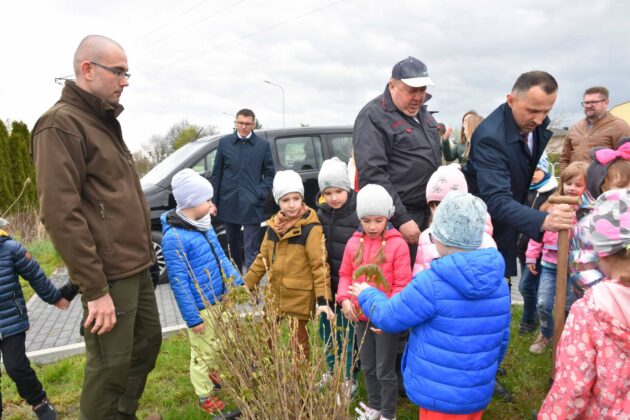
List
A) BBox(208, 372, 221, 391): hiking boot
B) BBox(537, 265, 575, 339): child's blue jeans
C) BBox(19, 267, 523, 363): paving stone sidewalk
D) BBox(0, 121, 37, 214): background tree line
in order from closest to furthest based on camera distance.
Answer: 1. BBox(208, 372, 221, 391): hiking boot
2. BBox(537, 265, 575, 339): child's blue jeans
3. BBox(19, 267, 523, 363): paving stone sidewalk
4. BBox(0, 121, 37, 214): background tree line

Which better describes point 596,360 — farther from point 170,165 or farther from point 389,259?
point 170,165

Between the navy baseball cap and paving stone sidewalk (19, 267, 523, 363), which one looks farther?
paving stone sidewalk (19, 267, 523, 363)

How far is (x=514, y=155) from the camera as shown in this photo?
2.94 metres

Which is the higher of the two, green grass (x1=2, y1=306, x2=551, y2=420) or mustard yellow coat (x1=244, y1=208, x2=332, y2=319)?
mustard yellow coat (x1=244, y1=208, x2=332, y2=319)

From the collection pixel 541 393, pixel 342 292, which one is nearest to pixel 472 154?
pixel 342 292

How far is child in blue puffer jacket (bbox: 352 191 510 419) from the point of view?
2.02 meters

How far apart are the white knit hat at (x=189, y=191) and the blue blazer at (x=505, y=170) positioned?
1.80 meters

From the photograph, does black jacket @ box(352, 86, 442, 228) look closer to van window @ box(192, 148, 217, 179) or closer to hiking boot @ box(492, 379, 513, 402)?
hiking boot @ box(492, 379, 513, 402)

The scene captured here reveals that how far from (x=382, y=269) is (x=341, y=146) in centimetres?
467

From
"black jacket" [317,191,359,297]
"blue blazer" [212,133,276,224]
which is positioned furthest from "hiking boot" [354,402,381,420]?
"blue blazer" [212,133,276,224]

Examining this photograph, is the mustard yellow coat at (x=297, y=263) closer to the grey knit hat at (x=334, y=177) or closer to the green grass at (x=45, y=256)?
the grey knit hat at (x=334, y=177)

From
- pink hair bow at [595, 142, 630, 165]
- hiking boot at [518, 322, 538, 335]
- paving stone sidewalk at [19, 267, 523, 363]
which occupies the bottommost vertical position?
paving stone sidewalk at [19, 267, 523, 363]

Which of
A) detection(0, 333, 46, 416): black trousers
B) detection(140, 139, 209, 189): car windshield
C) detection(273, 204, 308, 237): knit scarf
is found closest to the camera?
detection(0, 333, 46, 416): black trousers

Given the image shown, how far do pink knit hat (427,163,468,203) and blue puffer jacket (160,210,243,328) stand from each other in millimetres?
1330
